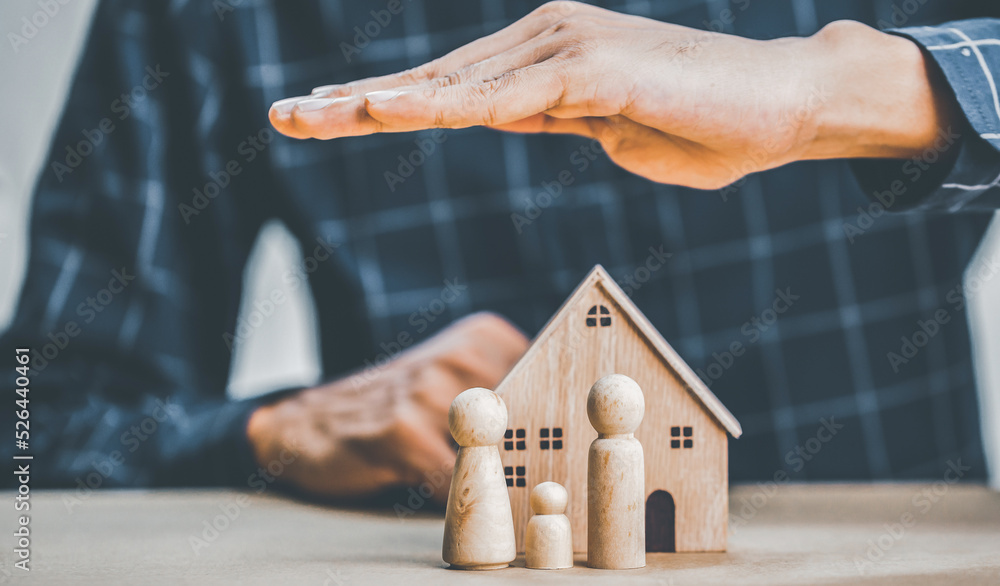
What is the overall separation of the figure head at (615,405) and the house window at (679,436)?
0.09 m

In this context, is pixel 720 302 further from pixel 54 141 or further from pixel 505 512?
pixel 54 141

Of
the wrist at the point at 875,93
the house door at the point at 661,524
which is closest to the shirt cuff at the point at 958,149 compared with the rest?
the wrist at the point at 875,93

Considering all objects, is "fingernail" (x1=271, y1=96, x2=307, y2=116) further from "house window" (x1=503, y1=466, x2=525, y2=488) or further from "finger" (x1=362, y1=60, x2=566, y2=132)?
"house window" (x1=503, y1=466, x2=525, y2=488)

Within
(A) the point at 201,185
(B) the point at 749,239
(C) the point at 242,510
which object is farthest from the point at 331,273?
(B) the point at 749,239

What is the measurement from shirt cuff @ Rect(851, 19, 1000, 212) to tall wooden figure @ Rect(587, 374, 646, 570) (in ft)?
1.65

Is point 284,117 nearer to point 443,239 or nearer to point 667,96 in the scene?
point 667,96

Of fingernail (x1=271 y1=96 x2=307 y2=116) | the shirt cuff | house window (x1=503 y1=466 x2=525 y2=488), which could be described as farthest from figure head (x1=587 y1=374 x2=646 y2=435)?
the shirt cuff

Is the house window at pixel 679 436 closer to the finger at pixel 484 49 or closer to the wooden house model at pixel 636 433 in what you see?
the wooden house model at pixel 636 433

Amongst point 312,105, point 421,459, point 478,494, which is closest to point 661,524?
point 478,494

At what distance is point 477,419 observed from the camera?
1.97ft

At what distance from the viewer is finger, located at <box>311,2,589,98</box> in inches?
31.0

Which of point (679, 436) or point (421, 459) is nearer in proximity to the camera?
point (679, 436)

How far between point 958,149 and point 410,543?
72cm

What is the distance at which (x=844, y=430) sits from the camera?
1.52 metres
